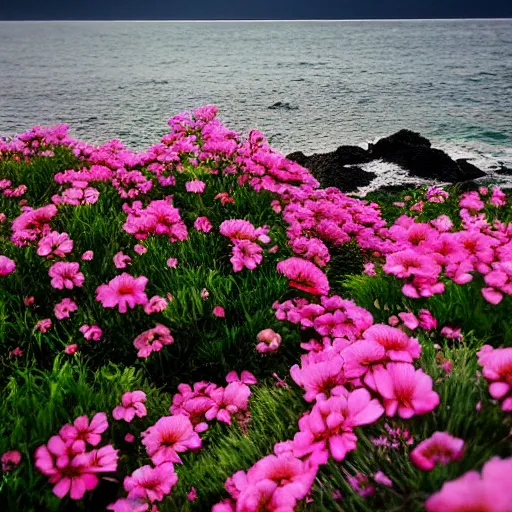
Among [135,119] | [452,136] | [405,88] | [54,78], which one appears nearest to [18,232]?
[452,136]

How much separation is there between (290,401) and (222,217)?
236cm

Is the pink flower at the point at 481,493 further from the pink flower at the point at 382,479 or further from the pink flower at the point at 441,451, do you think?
the pink flower at the point at 382,479

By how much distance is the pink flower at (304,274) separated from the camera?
2.74m

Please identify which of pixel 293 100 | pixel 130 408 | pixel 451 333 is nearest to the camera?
pixel 130 408

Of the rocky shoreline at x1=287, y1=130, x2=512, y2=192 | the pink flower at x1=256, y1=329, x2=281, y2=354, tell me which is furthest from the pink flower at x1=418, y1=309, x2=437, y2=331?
the rocky shoreline at x1=287, y1=130, x2=512, y2=192

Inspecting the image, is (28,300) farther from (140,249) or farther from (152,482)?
(152,482)

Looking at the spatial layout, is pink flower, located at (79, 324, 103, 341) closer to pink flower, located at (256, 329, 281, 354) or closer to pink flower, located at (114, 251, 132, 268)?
pink flower, located at (114, 251, 132, 268)

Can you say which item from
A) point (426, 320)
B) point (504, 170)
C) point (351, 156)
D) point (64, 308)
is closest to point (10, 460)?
point (64, 308)

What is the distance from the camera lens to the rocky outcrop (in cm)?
1237

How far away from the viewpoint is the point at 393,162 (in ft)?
46.2

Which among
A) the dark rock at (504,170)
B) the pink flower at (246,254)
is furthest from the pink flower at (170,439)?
the dark rock at (504,170)

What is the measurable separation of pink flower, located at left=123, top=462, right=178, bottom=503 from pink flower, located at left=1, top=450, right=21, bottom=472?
48 centimetres

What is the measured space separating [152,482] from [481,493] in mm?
1391

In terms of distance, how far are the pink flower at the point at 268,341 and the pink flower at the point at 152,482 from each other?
95 cm
